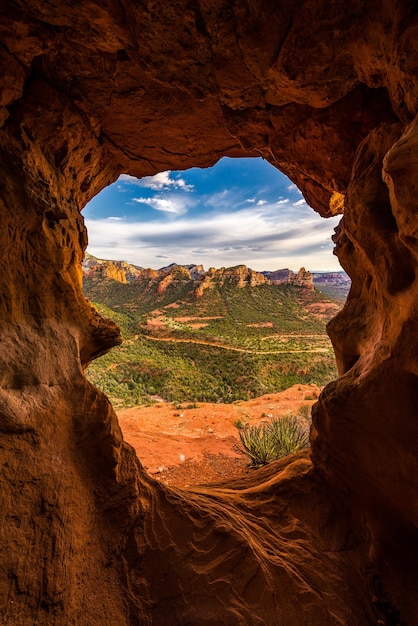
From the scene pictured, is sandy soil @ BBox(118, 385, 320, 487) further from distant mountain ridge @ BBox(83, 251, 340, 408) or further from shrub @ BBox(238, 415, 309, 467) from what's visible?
distant mountain ridge @ BBox(83, 251, 340, 408)

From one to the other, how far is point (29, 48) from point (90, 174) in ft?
7.52

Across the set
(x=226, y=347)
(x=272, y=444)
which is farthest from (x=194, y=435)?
(x=226, y=347)

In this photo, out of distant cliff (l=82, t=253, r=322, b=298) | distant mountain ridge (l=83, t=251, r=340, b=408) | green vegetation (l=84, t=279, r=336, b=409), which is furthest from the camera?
distant cliff (l=82, t=253, r=322, b=298)

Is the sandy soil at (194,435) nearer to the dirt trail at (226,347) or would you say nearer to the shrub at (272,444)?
the shrub at (272,444)

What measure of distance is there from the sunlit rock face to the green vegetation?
1422cm

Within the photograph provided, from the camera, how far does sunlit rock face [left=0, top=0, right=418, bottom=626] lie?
7.69 feet

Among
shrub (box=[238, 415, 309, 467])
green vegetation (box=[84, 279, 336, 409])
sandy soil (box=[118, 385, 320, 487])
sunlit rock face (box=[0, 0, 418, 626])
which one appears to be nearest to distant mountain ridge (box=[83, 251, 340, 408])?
green vegetation (box=[84, 279, 336, 409])

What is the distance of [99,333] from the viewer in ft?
14.0

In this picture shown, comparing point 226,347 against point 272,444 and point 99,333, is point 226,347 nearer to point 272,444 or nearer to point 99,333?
point 272,444

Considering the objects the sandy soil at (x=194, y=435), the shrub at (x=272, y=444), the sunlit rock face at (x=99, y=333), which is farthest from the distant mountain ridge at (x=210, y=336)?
the sunlit rock face at (x=99, y=333)

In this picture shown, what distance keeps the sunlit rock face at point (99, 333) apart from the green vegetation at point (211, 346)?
46.7 ft

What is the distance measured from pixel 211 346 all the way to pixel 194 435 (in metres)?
19.5

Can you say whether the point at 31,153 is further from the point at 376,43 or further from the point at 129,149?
the point at 376,43

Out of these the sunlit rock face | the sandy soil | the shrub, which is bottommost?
the sandy soil
